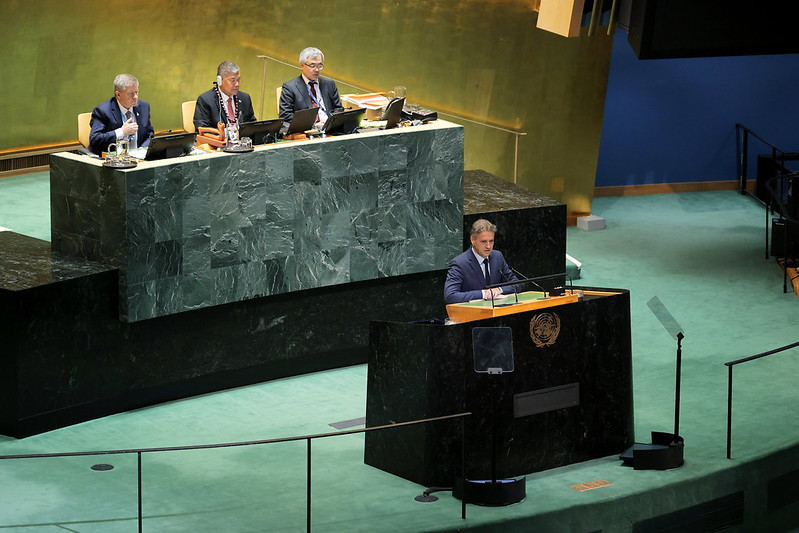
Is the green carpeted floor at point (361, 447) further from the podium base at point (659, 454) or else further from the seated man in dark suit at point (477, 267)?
the seated man in dark suit at point (477, 267)

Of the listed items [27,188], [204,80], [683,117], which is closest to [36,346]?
[27,188]

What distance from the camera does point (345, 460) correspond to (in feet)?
24.5

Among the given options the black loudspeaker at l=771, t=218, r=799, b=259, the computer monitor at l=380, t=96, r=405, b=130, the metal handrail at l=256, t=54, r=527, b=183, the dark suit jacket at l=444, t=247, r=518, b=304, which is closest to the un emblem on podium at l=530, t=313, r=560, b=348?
the dark suit jacket at l=444, t=247, r=518, b=304

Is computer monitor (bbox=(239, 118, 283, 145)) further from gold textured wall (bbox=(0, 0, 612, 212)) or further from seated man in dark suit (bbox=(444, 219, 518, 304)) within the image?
gold textured wall (bbox=(0, 0, 612, 212))

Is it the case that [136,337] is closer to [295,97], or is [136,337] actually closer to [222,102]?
[222,102]

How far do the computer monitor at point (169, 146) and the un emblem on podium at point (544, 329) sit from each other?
2456mm

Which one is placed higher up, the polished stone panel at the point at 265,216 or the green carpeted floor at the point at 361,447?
the polished stone panel at the point at 265,216

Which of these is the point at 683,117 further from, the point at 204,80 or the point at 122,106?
the point at 122,106

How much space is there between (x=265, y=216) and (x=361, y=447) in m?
1.90

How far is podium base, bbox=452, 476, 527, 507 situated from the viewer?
7.25m

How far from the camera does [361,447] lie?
25.2ft

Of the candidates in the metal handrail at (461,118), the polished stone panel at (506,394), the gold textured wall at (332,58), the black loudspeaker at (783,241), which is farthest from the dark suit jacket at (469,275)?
the gold textured wall at (332,58)

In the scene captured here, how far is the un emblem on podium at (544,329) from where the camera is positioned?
7617 mm

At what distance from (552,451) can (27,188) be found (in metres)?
5.91
